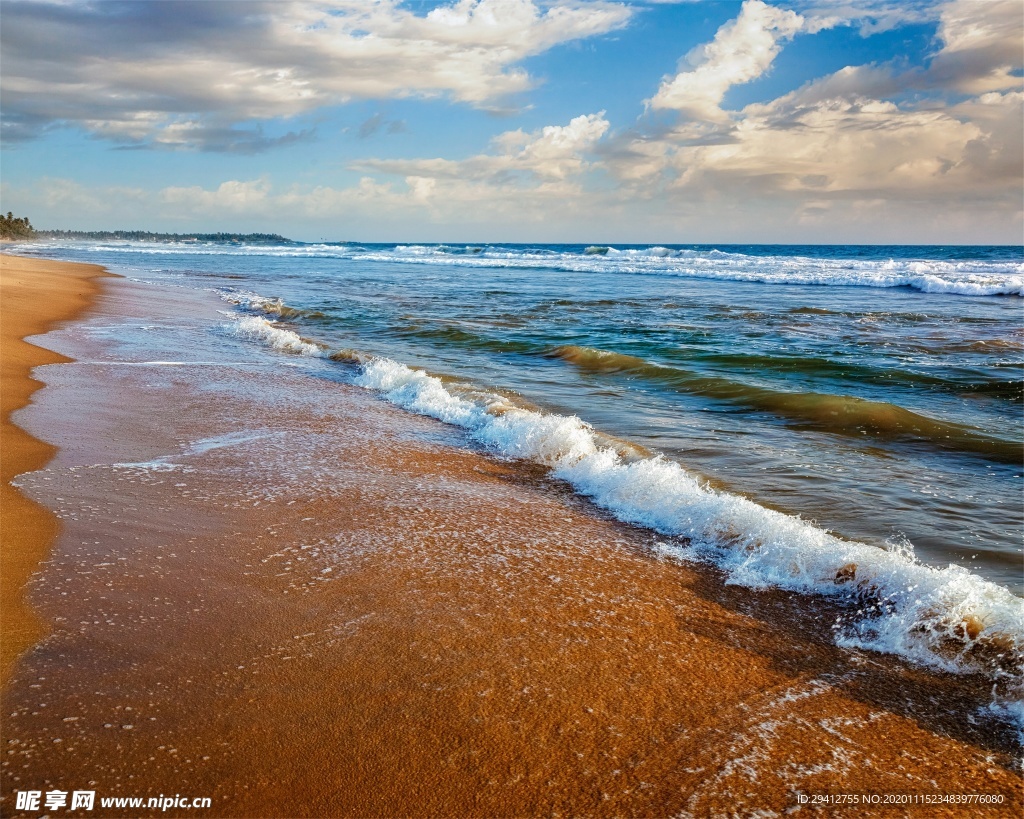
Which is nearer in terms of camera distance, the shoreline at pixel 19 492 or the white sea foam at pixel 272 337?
the shoreline at pixel 19 492

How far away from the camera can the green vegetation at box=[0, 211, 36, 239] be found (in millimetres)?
68188

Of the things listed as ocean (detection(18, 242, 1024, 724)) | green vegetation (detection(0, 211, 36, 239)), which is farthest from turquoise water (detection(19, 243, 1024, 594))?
green vegetation (detection(0, 211, 36, 239))

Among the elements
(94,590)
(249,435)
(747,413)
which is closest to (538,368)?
(747,413)

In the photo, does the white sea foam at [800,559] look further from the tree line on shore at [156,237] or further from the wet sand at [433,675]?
the tree line on shore at [156,237]

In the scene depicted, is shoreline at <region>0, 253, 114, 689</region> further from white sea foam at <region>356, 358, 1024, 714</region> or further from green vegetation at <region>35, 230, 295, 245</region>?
green vegetation at <region>35, 230, 295, 245</region>

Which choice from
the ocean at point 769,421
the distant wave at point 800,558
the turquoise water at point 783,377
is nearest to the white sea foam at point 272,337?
the ocean at point 769,421

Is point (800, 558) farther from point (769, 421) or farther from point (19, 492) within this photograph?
point (19, 492)

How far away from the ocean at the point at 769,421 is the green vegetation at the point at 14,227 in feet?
204

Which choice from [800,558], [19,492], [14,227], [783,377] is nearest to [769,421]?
[783,377]

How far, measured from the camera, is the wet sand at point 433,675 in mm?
2582

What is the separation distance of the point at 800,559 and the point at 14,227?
85.5 metres

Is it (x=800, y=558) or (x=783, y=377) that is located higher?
(x=783, y=377)

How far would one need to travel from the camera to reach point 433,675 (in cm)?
320

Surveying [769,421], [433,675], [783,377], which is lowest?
[433,675]
